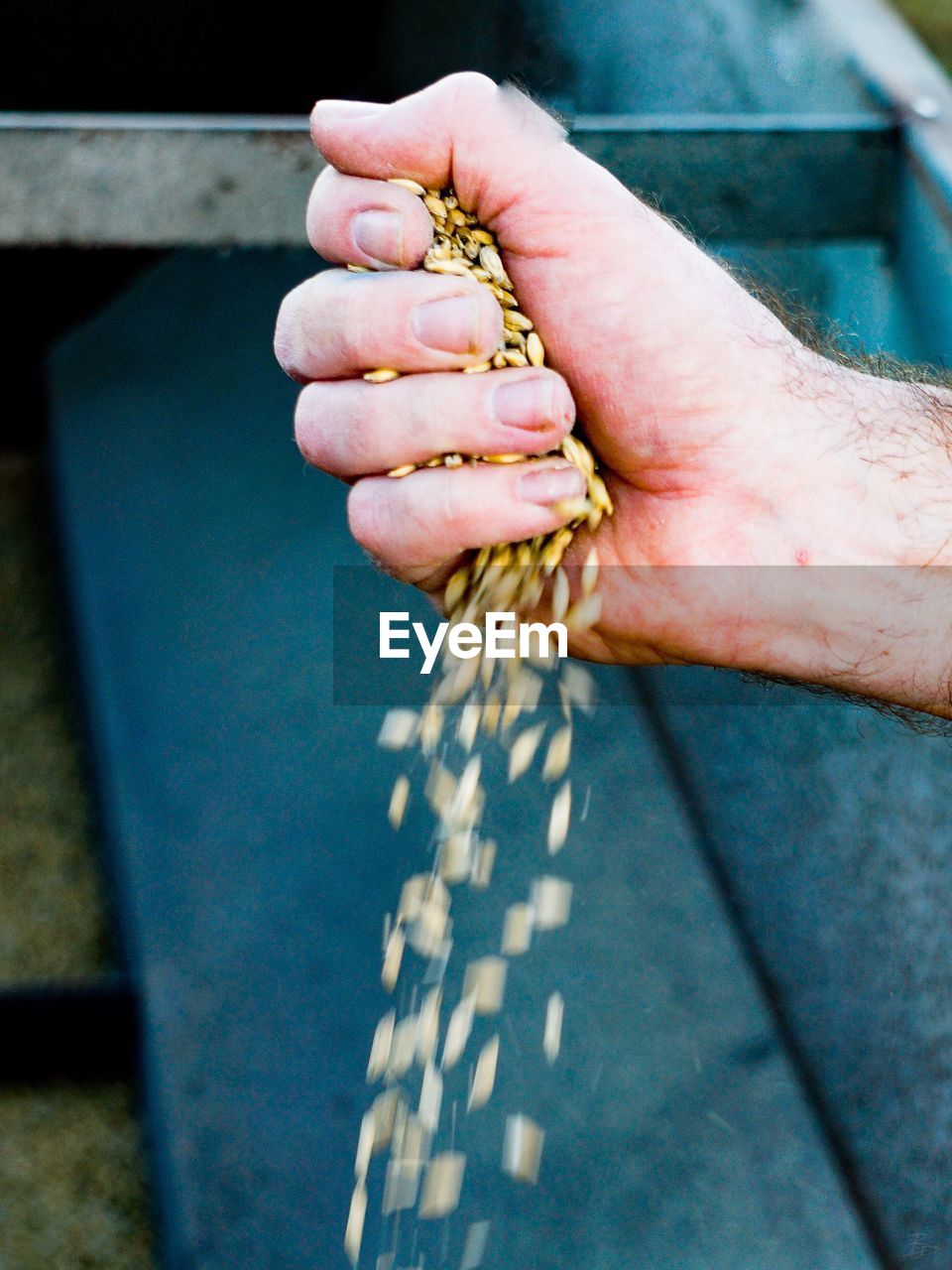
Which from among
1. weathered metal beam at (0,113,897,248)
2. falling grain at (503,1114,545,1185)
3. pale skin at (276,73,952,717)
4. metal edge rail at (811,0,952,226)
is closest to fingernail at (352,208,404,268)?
pale skin at (276,73,952,717)

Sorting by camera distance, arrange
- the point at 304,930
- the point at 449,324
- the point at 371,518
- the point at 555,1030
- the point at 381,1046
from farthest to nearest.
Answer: the point at 304,930 → the point at 555,1030 → the point at 381,1046 → the point at 371,518 → the point at 449,324

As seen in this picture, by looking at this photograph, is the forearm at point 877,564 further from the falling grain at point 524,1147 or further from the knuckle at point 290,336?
the falling grain at point 524,1147

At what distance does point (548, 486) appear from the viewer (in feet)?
3.46

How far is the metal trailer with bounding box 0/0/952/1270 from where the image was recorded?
158 cm

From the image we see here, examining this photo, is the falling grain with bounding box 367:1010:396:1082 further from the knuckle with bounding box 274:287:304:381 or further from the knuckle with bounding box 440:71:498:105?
the knuckle with bounding box 440:71:498:105

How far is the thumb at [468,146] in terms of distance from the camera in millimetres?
1054

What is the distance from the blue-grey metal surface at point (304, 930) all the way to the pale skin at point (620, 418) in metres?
0.74

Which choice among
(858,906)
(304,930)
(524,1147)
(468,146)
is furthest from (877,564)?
(304,930)

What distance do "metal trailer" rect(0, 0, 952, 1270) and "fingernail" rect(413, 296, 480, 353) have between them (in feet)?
2.07

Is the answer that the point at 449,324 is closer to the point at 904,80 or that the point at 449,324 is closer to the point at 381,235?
the point at 381,235

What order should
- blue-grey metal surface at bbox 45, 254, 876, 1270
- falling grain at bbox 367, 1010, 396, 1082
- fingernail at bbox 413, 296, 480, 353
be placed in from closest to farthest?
fingernail at bbox 413, 296, 480, 353, falling grain at bbox 367, 1010, 396, 1082, blue-grey metal surface at bbox 45, 254, 876, 1270

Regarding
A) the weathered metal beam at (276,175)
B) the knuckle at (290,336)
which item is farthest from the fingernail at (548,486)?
the weathered metal beam at (276,175)

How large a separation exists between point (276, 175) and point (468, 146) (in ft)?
1.88

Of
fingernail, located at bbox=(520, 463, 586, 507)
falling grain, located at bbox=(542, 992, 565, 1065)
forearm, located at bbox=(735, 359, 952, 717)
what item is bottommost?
falling grain, located at bbox=(542, 992, 565, 1065)
